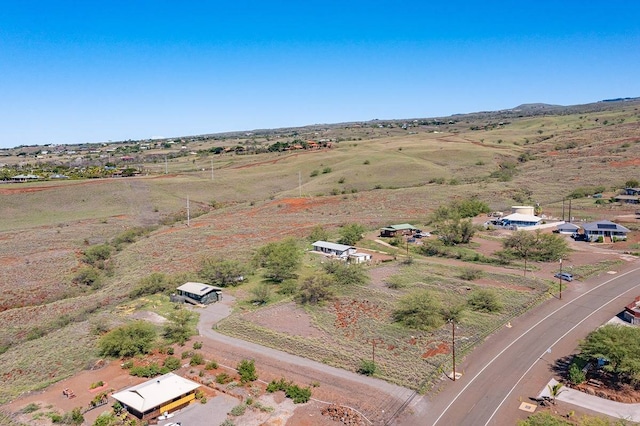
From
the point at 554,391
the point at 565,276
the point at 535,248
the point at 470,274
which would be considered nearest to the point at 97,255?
the point at 470,274

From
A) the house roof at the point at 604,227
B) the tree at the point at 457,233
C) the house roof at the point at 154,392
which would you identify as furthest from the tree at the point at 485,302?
the house roof at the point at 604,227

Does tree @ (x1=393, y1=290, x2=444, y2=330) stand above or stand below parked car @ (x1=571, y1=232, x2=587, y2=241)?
above

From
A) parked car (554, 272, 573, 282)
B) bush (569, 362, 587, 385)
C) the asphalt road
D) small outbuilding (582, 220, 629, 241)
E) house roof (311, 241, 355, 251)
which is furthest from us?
Answer: small outbuilding (582, 220, 629, 241)

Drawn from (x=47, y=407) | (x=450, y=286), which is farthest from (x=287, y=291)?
(x=47, y=407)

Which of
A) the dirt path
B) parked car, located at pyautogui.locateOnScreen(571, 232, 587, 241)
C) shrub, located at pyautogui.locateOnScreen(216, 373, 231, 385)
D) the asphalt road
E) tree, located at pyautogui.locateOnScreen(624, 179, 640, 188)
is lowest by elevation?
parked car, located at pyautogui.locateOnScreen(571, 232, 587, 241)

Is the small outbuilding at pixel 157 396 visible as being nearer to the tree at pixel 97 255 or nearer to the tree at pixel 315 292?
the tree at pixel 315 292

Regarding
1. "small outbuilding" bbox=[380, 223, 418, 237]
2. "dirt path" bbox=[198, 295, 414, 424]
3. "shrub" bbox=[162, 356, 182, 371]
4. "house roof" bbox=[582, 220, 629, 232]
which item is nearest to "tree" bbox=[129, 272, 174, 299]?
"dirt path" bbox=[198, 295, 414, 424]

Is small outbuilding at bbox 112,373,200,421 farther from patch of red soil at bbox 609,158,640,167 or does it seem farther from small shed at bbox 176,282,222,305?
patch of red soil at bbox 609,158,640,167

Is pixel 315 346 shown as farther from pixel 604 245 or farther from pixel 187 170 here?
pixel 187 170
